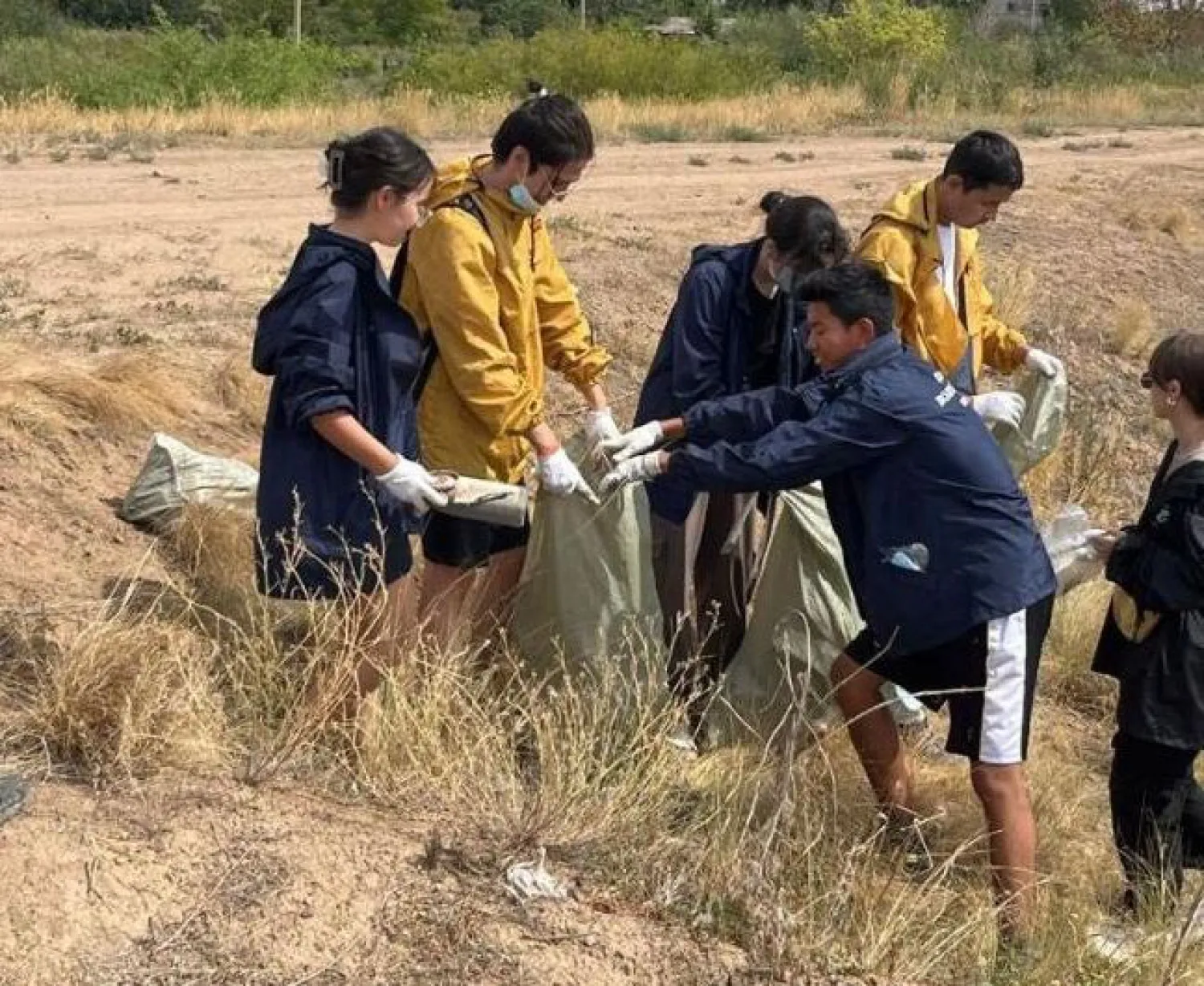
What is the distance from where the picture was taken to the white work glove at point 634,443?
12.5 ft

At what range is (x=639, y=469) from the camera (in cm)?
362

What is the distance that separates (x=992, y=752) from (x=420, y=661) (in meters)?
1.31

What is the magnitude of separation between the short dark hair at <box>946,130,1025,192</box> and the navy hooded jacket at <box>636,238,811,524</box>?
641mm

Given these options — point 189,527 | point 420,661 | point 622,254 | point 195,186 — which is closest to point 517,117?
point 420,661

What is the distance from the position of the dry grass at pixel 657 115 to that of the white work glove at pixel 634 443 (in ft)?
43.9

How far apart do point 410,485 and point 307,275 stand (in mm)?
497

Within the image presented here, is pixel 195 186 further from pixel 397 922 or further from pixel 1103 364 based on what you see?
pixel 397 922

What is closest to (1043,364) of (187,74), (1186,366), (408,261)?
(1186,366)

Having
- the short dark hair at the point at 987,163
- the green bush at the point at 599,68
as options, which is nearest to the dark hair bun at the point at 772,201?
the short dark hair at the point at 987,163

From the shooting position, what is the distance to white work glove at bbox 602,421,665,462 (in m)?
3.82

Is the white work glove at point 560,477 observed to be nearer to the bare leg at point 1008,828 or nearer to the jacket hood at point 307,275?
the jacket hood at point 307,275

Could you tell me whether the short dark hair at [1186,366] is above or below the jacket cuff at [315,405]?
above

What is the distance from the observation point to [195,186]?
41.4 ft

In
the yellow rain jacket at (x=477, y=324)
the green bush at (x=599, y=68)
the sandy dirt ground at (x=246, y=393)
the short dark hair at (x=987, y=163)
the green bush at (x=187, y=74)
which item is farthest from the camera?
the green bush at (x=599, y=68)
